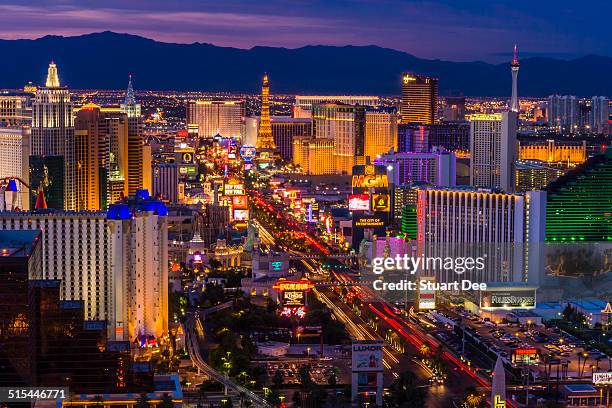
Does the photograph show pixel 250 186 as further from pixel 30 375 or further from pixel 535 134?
pixel 30 375

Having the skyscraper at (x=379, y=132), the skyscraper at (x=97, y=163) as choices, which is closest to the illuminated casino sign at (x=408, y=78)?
the skyscraper at (x=379, y=132)

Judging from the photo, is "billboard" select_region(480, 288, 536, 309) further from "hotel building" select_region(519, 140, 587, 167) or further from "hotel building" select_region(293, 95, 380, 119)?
"hotel building" select_region(293, 95, 380, 119)

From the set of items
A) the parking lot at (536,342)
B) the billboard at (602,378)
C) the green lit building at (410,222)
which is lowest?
the parking lot at (536,342)

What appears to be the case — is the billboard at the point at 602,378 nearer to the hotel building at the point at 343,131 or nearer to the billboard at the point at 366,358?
the billboard at the point at 366,358

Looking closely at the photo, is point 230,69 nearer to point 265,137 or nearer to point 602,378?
point 265,137

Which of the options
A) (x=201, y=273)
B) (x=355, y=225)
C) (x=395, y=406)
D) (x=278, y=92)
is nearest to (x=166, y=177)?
(x=355, y=225)

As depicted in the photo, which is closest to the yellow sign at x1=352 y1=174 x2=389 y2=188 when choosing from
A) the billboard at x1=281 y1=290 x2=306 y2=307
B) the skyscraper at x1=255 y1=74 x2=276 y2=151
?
the billboard at x1=281 y1=290 x2=306 y2=307
